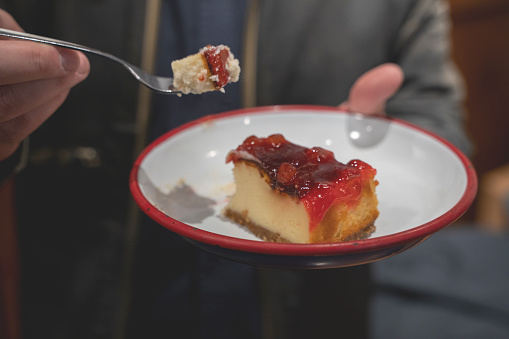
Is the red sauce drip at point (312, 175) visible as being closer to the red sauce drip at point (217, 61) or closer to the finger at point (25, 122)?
the red sauce drip at point (217, 61)

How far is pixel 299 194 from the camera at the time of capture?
1.09 meters

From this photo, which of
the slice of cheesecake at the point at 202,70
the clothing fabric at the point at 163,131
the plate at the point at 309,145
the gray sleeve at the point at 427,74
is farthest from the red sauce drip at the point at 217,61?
the gray sleeve at the point at 427,74

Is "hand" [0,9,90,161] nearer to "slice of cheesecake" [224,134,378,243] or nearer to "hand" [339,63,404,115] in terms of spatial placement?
"slice of cheesecake" [224,134,378,243]

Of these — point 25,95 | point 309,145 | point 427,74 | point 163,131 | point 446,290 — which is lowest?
point 446,290

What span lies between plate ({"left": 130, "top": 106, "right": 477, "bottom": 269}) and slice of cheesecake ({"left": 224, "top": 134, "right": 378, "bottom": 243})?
0.06m

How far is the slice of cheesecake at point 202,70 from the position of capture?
1097 millimetres

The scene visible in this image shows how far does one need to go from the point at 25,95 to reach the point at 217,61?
1.62 ft

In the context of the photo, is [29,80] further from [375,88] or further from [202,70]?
[375,88]

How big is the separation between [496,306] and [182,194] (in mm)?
2225

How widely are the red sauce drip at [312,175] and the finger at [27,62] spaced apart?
0.58 metres

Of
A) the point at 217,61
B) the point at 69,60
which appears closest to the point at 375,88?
the point at 217,61

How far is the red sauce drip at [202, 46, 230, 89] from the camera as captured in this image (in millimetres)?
1096

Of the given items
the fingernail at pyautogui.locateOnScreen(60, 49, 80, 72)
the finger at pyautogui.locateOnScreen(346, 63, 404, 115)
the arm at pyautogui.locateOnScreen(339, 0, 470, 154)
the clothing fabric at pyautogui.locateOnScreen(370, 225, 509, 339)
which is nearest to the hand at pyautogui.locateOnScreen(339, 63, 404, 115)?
the finger at pyautogui.locateOnScreen(346, 63, 404, 115)

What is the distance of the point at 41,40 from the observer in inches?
36.7
